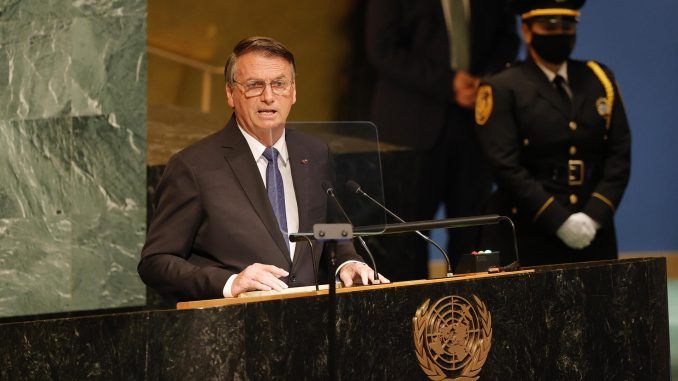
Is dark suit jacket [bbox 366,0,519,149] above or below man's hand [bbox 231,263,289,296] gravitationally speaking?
above

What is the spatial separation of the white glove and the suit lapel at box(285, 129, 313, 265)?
1.99m

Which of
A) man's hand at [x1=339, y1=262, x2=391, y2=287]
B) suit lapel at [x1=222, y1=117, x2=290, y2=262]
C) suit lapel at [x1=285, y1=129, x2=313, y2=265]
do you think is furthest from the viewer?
suit lapel at [x1=222, y1=117, x2=290, y2=262]

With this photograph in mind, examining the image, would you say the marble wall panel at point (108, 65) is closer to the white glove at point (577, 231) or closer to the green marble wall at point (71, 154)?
the green marble wall at point (71, 154)

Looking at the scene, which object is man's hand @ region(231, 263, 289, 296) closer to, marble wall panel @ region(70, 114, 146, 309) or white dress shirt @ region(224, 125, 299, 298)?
white dress shirt @ region(224, 125, 299, 298)

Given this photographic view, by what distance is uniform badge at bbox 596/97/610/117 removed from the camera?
5.64m

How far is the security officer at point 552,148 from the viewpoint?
5.42m

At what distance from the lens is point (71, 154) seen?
17.8ft

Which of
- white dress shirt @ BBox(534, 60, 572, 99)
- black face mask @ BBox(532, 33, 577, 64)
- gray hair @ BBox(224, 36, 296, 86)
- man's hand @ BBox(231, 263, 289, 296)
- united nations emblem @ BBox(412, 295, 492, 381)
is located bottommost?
united nations emblem @ BBox(412, 295, 492, 381)

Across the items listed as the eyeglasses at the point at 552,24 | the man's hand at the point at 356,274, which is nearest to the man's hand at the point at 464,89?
the eyeglasses at the point at 552,24

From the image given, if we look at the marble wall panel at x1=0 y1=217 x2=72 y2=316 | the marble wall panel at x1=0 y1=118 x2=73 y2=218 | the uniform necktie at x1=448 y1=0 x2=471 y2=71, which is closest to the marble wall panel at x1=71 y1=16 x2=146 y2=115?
the marble wall panel at x1=0 y1=118 x2=73 y2=218

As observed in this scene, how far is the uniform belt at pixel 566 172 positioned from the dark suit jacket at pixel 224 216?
6.70 feet

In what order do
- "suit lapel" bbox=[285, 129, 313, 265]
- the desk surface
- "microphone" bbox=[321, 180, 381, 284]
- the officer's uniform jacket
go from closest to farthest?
the desk surface < "microphone" bbox=[321, 180, 381, 284] < "suit lapel" bbox=[285, 129, 313, 265] < the officer's uniform jacket

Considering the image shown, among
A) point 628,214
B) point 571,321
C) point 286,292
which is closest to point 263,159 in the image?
point 286,292

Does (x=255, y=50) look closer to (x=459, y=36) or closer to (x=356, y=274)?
(x=356, y=274)
